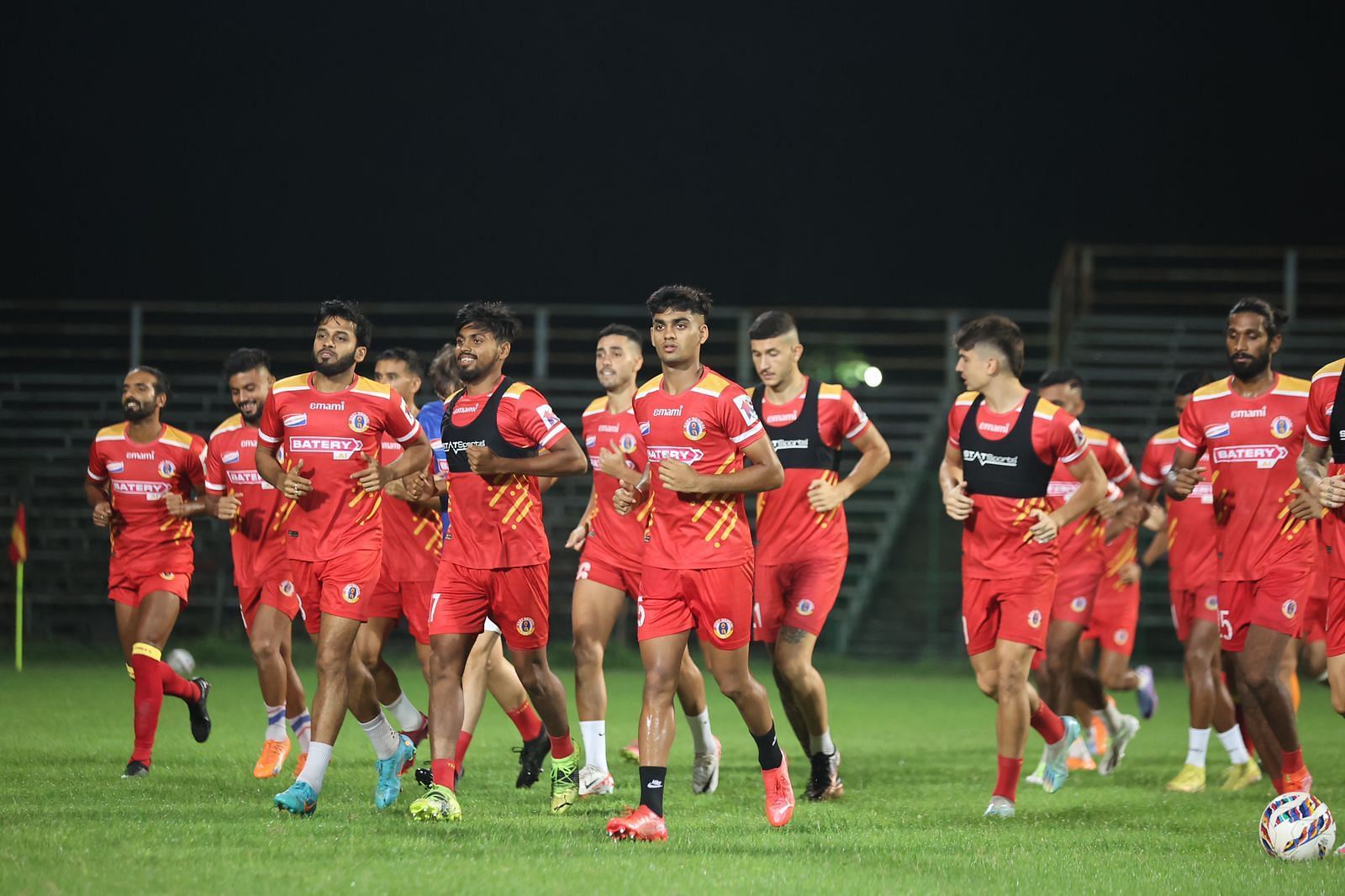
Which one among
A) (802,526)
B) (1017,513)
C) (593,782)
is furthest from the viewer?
(802,526)

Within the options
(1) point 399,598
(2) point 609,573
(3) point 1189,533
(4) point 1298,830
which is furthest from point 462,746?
(3) point 1189,533

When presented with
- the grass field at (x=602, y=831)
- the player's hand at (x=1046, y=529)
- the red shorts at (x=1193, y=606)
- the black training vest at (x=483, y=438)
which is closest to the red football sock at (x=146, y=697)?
the grass field at (x=602, y=831)

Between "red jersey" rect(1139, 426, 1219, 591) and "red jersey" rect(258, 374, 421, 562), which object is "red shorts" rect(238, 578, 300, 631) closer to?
"red jersey" rect(258, 374, 421, 562)

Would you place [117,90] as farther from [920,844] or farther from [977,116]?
[920,844]

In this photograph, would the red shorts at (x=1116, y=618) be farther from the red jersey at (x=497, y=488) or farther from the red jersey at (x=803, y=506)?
the red jersey at (x=497, y=488)

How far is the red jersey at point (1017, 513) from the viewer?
27.1 ft

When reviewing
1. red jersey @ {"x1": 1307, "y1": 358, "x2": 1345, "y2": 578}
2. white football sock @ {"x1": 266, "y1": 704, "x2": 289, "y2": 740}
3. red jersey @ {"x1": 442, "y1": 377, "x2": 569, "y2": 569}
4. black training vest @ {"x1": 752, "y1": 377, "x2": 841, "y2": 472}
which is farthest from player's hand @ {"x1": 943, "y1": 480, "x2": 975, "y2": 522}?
white football sock @ {"x1": 266, "y1": 704, "x2": 289, "y2": 740}

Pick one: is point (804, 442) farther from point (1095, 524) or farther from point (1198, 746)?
point (1198, 746)

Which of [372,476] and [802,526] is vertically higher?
[372,476]

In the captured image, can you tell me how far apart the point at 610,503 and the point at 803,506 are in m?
1.20

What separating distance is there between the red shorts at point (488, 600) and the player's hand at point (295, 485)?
31.1 inches

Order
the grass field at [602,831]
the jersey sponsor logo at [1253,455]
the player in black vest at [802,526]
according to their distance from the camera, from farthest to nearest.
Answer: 1. the player in black vest at [802,526]
2. the jersey sponsor logo at [1253,455]
3. the grass field at [602,831]

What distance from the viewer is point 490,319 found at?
7801 millimetres

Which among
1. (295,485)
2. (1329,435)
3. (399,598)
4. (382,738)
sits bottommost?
(382,738)
